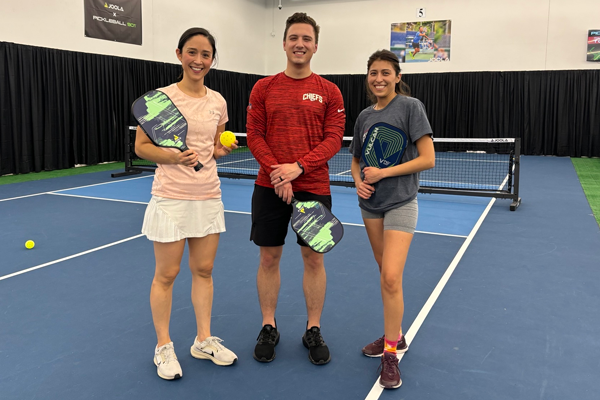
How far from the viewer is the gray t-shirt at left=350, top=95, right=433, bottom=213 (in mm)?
2643

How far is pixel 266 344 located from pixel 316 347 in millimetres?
291

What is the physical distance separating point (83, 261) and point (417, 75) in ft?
48.6

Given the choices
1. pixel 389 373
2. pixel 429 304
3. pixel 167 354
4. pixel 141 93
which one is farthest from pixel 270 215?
pixel 141 93

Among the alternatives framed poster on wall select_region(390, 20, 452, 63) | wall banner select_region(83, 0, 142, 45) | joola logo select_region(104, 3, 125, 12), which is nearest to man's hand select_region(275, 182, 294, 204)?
wall banner select_region(83, 0, 142, 45)

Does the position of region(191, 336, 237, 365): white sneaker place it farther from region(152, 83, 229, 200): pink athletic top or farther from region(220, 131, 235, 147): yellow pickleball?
region(220, 131, 235, 147): yellow pickleball

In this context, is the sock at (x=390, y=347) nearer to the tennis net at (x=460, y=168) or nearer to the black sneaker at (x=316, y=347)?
the black sneaker at (x=316, y=347)

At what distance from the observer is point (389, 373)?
8.63 ft

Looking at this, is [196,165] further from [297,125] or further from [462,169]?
[462,169]

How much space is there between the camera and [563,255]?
5.00m

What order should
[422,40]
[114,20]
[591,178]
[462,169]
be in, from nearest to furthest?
1. [591,178]
2. [462,169]
3. [114,20]
4. [422,40]

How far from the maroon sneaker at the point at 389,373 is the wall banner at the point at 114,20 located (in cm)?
1186

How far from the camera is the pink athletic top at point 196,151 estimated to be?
8.51 feet

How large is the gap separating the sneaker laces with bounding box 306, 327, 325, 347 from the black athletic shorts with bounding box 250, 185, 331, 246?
0.55 meters

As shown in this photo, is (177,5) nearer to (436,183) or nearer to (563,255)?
(436,183)
